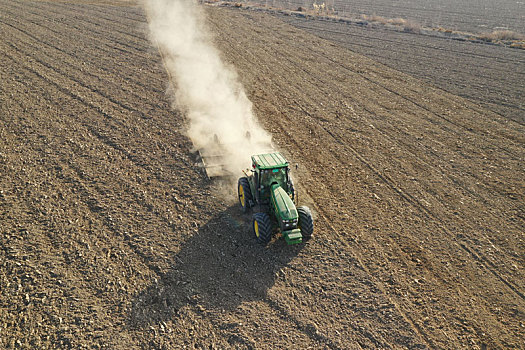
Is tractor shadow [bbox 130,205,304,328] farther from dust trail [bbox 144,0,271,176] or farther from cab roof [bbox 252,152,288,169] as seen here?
dust trail [bbox 144,0,271,176]

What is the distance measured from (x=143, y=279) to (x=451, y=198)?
1134 cm

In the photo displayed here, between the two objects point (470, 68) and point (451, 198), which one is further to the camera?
point (470, 68)

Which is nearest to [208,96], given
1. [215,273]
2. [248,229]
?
[248,229]

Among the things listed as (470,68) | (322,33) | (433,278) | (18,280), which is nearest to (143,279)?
(18,280)

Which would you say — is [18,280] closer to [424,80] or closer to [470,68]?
[424,80]

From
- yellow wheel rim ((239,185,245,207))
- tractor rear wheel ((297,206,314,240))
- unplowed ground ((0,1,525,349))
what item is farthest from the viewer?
yellow wheel rim ((239,185,245,207))

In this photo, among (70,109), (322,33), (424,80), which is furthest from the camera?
(322,33)

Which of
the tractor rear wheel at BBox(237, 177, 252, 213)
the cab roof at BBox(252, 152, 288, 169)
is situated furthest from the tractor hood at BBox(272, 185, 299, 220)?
the tractor rear wheel at BBox(237, 177, 252, 213)

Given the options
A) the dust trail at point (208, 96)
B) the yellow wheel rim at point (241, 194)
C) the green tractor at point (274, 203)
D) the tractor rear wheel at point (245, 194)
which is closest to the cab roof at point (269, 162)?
the green tractor at point (274, 203)

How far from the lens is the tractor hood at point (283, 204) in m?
10.0

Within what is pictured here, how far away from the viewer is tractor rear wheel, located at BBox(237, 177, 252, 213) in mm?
11656

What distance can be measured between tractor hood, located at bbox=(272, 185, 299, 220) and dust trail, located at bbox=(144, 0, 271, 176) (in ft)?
11.7

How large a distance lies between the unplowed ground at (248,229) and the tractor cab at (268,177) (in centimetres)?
126

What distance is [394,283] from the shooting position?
9.82 metres
